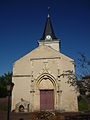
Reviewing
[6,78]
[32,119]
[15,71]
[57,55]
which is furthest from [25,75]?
[6,78]

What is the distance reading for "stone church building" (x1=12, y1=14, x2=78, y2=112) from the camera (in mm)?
21578

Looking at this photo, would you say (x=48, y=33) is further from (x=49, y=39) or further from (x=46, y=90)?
(x=46, y=90)

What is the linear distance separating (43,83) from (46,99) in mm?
2234

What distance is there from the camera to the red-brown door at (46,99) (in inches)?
871

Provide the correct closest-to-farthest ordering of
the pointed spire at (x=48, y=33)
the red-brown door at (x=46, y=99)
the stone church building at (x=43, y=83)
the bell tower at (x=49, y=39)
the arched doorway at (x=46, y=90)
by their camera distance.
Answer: the stone church building at (x=43, y=83) < the red-brown door at (x=46, y=99) < the arched doorway at (x=46, y=90) < the bell tower at (x=49, y=39) < the pointed spire at (x=48, y=33)

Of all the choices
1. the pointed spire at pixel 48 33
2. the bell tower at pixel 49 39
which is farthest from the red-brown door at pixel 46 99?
the pointed spire at pixel 48 33

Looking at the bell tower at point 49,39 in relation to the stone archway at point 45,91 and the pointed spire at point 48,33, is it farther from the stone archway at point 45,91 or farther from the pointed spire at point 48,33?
the stone archway at point 45,91

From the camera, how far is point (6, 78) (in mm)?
45469

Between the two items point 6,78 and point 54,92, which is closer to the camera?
point 54,92

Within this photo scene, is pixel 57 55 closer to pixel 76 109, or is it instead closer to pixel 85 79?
pixel 76 109

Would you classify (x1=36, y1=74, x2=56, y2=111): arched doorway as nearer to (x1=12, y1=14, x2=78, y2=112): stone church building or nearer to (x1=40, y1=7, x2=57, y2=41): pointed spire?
(x1=12, y1=14, x2=78, y2=112): stone church building

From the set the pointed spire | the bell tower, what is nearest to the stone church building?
the bell tower

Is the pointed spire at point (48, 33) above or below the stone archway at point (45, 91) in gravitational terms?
above

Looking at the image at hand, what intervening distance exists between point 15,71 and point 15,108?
521 centimetres
